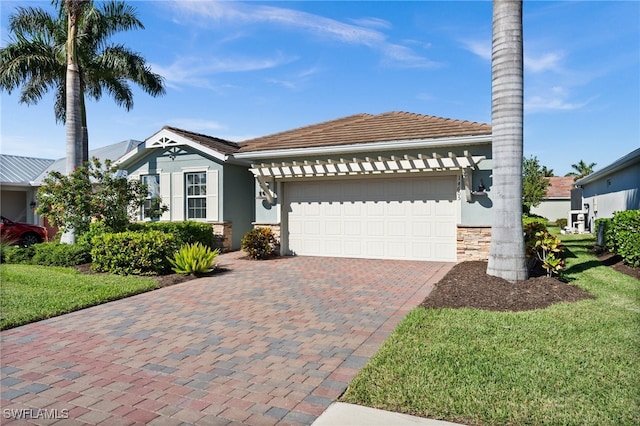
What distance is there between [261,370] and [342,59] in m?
11.2

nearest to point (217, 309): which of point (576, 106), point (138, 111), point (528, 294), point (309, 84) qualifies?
point (528, 294)

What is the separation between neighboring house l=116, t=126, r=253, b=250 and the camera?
1442 centimetres

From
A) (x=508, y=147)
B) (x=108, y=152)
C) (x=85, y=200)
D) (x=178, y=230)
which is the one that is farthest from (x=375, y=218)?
(x=108, y=152)

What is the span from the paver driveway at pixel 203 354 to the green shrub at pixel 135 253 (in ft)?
5.78

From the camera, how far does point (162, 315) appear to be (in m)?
6.21

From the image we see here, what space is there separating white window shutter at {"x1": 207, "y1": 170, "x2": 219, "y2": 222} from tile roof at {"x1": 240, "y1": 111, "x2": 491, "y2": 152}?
1.90 metres

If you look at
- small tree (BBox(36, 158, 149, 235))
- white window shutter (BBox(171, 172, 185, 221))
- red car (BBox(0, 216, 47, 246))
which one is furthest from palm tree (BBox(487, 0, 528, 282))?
red car (BBox(0, 216, 47, 246))

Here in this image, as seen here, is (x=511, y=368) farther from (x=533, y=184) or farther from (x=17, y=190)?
(x=533, y=184)

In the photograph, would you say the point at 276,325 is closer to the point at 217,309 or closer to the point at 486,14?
the point at 217,309

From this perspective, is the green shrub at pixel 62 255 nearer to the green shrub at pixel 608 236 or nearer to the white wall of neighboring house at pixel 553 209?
the green shrub at pixel 608 236

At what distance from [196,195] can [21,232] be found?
843 centimetres

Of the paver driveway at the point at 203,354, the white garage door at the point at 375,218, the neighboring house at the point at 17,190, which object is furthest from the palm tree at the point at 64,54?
the paver driveway at the point at 203,354

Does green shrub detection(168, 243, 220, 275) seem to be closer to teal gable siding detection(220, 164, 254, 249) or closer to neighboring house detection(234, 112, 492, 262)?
neighboring house detection(234, 112, 492, 262)

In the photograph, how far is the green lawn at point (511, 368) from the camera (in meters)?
3.10
